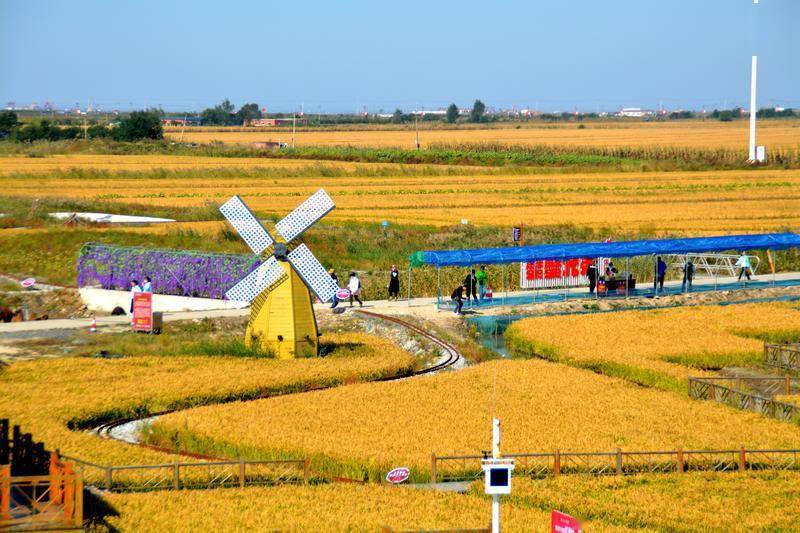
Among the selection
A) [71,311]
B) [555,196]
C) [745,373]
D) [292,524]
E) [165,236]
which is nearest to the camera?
[292,524]

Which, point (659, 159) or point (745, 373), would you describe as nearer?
point (745, 373)

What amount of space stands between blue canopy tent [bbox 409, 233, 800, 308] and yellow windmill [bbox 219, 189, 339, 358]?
739 centimetres

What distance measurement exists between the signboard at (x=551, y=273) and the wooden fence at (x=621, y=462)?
21.8 meters

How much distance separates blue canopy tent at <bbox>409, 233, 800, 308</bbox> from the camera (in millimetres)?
42094

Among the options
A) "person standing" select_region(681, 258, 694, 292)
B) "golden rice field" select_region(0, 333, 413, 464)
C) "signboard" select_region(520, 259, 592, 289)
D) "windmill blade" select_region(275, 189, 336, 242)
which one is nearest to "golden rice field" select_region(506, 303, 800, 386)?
"person standing" select_region(681, 258, 694, 292)

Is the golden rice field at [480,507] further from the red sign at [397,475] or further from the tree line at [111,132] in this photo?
the tree line at [111,132]

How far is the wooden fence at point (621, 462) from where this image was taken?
23812 millimetres

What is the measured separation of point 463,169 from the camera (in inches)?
3782

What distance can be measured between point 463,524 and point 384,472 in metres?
3.68

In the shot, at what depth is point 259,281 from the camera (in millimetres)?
35031

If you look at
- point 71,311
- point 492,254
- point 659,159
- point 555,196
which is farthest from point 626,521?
point 659,159

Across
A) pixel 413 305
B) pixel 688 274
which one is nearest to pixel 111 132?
pixel 688 274

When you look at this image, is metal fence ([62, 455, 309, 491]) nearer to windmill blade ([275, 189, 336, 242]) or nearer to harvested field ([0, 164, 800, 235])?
windmill blade ([275, 189, 336, 242])

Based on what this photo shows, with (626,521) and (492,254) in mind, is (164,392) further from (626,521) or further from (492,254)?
(492,254)
